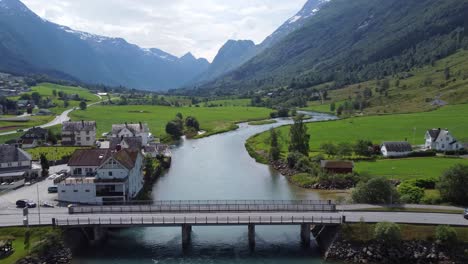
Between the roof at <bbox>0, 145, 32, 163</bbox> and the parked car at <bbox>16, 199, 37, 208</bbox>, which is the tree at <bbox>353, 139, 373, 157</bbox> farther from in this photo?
the roof at <bbox>0, 145, 32, 163</bbox>

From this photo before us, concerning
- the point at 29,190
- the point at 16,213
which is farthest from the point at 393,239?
the point at 29,190

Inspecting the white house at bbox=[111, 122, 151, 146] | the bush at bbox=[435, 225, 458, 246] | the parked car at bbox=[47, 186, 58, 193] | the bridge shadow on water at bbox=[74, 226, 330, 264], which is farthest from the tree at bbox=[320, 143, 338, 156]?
the parked car at bbox=[47, 186, 58, 193]

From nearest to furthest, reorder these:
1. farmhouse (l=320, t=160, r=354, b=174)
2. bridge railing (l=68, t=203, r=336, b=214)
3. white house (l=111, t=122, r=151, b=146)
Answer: bridge railing (l=68, t=203, r=336, b=214) → farmhouse (l=320, t=160, r=354, b=174) → white house (l=111, t=122, r=151, b=146)

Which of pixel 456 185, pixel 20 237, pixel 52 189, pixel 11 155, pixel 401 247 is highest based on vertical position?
pixel 11 155

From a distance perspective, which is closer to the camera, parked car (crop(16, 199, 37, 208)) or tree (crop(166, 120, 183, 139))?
parked car (crop(16, 199, 37, 208))

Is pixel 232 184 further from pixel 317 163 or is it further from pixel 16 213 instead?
pixel 16 213

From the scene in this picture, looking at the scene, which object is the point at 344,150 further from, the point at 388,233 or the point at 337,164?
the point at 388,233

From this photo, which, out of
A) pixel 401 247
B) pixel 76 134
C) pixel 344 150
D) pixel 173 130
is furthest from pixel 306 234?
pixel 173 130
